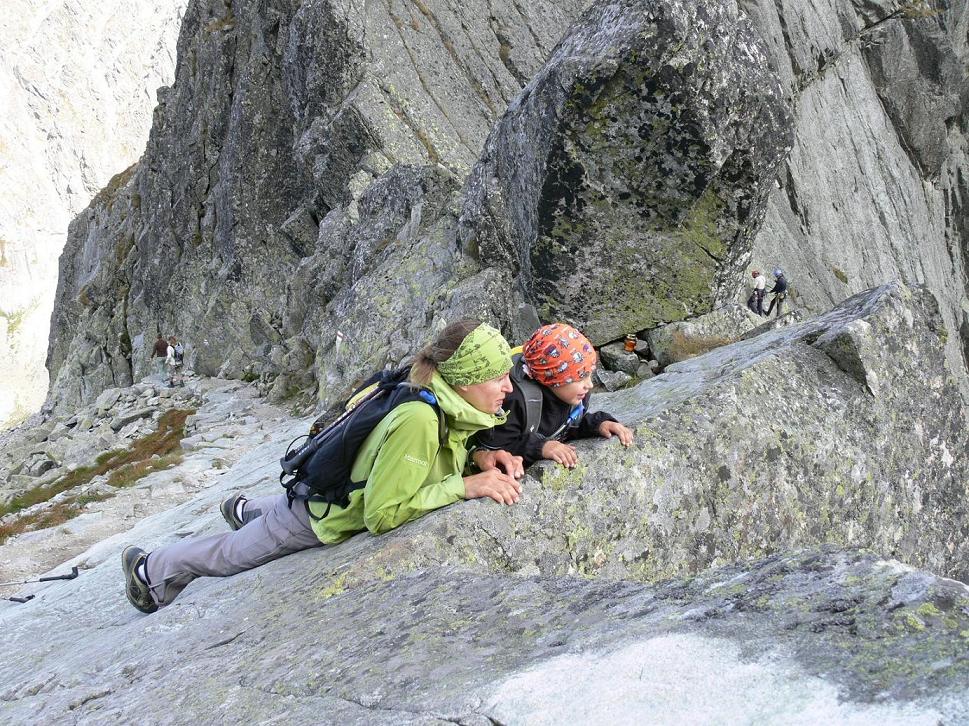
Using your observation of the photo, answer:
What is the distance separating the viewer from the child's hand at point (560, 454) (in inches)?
267

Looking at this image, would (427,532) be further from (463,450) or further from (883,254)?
(883,254)

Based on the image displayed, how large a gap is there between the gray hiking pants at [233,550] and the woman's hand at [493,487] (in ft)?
5.66

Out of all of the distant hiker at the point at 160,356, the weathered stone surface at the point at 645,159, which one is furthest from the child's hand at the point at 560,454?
the distant hiker at the point at 160,356

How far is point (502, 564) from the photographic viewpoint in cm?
623

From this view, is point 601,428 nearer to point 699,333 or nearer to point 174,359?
point 699,333

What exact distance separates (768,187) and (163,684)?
1368 cm

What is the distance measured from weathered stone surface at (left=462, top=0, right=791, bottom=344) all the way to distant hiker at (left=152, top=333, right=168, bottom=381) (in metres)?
36.3

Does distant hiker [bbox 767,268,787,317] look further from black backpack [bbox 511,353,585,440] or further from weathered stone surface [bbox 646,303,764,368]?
black backpack [bbox 511,353,585,440]

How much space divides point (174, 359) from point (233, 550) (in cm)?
4008

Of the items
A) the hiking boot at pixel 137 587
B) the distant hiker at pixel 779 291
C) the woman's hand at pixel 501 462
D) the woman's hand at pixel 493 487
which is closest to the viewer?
the woman's hand at pixel 493 487

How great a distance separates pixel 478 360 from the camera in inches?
233

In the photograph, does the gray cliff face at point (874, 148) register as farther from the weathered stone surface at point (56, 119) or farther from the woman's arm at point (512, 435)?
the weathered stone surface at point (56, 119)

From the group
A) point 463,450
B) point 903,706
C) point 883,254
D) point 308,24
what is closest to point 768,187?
point 463,450

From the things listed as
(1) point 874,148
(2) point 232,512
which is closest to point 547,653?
(2) point 232,512
